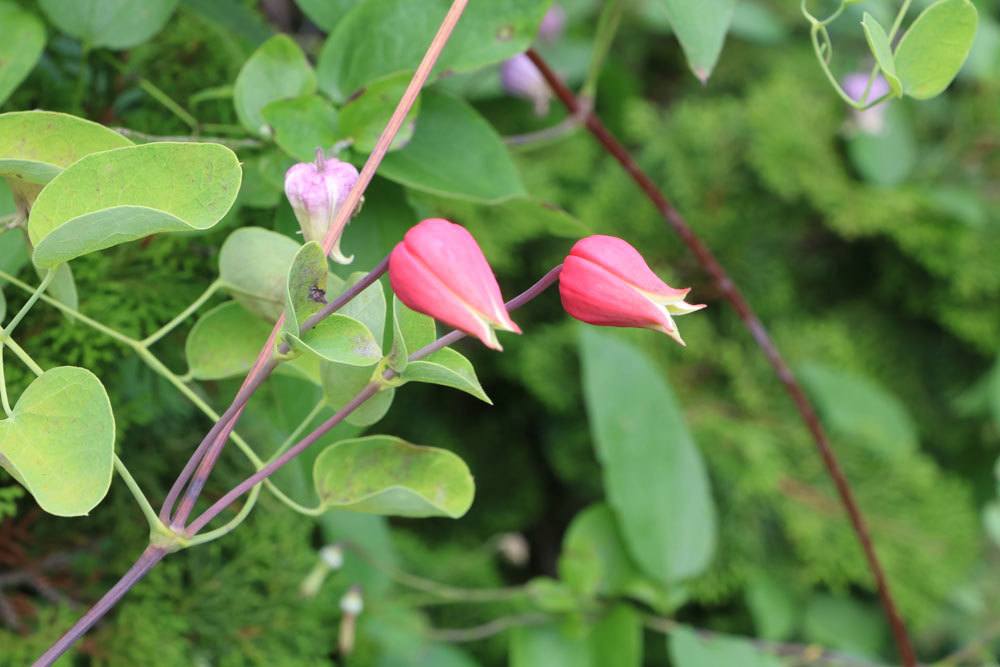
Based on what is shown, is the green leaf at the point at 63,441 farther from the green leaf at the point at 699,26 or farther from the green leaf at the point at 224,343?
the green leaf at the point at 699,26

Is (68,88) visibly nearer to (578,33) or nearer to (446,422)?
(446,422)

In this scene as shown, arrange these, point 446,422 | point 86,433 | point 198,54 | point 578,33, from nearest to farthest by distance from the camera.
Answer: point 86,433 < point 198,54 < point 446,422 < point 578,33

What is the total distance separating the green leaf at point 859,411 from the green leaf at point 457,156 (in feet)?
1.65

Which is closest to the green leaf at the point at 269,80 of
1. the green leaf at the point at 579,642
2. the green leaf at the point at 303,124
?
the green leaf at the point at 303,124

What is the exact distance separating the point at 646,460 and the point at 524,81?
269 mm

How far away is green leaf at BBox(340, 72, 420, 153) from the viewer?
37cm

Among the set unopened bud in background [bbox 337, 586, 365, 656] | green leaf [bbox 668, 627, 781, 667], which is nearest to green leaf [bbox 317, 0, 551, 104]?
unopened bud in background [bbox 337, 586, 365, 656]

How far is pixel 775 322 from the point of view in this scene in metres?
0.86

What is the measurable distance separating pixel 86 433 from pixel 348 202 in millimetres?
85

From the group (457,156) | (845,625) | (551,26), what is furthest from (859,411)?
(457,156)

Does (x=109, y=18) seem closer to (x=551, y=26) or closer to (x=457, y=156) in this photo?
(x=457, y=156)

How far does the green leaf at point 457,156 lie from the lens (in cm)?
39

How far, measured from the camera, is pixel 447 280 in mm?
223

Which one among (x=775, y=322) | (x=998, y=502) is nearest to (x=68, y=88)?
(x=775, y=322)
